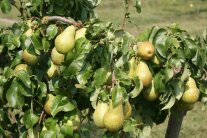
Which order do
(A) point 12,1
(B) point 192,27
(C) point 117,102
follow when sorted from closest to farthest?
1. (C) point 117,102
2. (A) point 12,1
3. (B) point 192,27

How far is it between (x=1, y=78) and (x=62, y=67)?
1.08ft

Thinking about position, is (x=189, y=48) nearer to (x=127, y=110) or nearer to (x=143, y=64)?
(x=143, y=64)

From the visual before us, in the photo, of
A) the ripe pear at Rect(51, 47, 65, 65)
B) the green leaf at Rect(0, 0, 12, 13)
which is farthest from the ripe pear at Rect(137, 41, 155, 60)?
the green leaf at Rect(0, 0, 12, 13)

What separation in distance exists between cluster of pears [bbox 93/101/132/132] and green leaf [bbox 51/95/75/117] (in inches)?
9.2

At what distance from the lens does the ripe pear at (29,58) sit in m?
2.56

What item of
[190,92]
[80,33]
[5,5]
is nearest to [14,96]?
[80,33]

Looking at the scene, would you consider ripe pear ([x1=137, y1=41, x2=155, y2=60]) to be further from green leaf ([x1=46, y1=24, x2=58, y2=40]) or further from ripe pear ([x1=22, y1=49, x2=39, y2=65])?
ripe pear ([x1=22, y1=49, x2=39, y2=65])

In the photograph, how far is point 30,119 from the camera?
2.54 m

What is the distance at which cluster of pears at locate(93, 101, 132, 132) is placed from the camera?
221 cm

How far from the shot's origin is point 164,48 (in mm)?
2416

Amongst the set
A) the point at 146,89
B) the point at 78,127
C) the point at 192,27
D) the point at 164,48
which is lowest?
the point at 192,27

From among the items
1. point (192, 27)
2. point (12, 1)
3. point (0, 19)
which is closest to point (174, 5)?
point (192, 27)

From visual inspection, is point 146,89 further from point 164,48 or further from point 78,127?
point 78,127

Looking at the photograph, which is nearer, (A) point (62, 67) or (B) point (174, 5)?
(A) point (62, 67)
